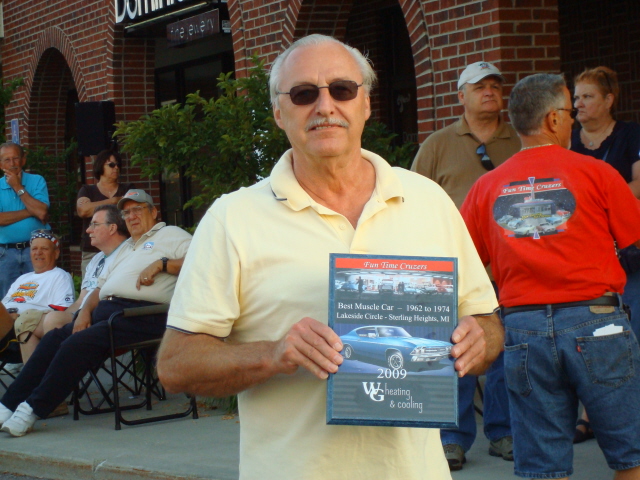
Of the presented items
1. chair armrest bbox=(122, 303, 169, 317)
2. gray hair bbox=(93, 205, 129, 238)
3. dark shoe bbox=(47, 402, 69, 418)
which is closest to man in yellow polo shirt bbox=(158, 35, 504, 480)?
chair armrest bbox=(122, 303, 169, 317)

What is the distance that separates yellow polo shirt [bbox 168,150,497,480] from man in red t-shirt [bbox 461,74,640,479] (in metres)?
1.42

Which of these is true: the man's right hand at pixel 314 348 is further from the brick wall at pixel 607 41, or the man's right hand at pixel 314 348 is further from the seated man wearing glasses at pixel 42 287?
the brick wall at pixel 607 41

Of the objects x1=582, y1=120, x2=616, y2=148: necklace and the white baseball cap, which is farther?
the white baseball cap

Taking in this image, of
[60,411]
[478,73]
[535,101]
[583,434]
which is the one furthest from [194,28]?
[535,101]

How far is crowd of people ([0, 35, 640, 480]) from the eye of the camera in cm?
237

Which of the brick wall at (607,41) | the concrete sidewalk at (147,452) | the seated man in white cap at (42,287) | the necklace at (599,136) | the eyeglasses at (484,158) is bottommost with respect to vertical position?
the concrete sidewalk at (147,452)

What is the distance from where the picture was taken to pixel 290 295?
237cm

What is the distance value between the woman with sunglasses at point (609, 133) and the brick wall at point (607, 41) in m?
3.90

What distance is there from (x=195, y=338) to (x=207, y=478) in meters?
3.28

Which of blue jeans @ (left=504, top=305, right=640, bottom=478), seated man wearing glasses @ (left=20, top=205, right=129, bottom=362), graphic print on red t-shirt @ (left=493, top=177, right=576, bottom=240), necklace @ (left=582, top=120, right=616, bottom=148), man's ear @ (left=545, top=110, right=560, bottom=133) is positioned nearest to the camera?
blue jeans @ (left=504, top=305, right=640, bottom=478)

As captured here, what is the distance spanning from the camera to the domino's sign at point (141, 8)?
35.4ft

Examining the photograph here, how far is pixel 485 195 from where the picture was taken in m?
4.06

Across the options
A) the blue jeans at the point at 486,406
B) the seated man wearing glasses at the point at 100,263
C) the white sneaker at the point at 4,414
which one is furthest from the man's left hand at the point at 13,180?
the blue jeans at the point at 486,406

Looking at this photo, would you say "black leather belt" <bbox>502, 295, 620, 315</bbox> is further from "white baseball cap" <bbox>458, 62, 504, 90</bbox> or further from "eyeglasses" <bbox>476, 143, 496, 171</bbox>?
"white baseball cap" <bbox>458, 62, 504, 90</bbox>
